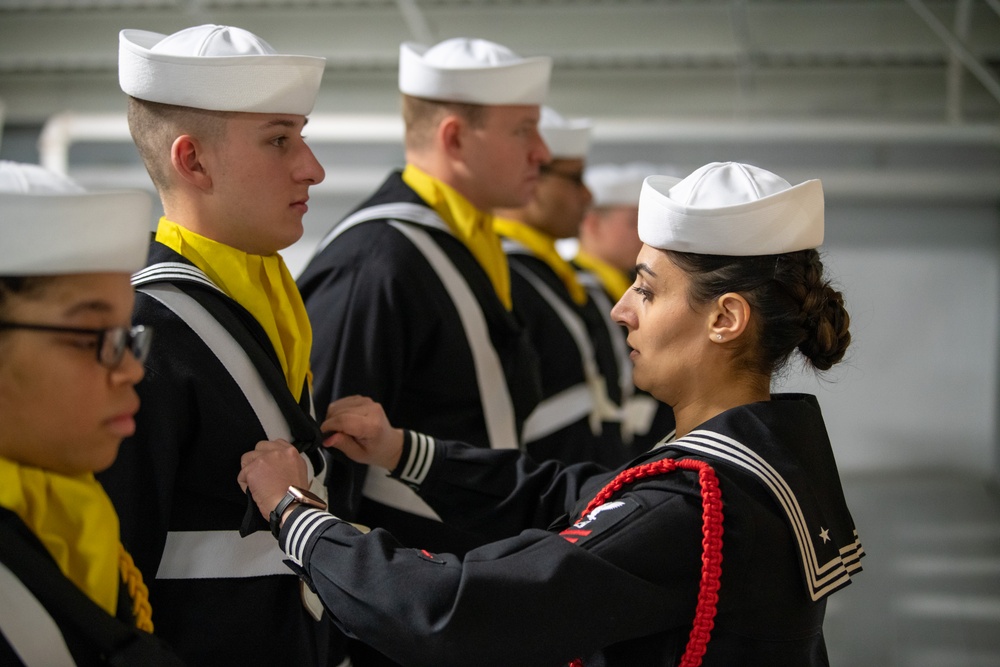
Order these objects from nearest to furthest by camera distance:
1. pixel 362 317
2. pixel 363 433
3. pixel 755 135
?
pixel 363 433
pixel 362 317
pixel 755 135

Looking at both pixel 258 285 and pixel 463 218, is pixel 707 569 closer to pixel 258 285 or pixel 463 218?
pixel 258 285

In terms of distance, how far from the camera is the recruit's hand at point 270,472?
1687mm

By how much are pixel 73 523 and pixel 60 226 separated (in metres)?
0.35

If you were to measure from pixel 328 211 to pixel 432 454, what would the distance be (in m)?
6.91

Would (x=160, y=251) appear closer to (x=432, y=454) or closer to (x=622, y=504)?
(x=432, y=454)

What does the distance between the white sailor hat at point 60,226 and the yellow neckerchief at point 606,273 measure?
4.19m

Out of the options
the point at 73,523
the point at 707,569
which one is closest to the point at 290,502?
the point at 73,523

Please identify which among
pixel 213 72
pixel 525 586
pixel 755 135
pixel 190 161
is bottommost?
pixel 755 135

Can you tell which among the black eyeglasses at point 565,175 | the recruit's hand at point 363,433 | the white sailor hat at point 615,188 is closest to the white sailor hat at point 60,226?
the recruit's hand at point 363,433

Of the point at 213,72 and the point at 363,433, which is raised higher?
the point at 213,72

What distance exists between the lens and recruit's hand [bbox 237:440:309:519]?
1687 millimetres

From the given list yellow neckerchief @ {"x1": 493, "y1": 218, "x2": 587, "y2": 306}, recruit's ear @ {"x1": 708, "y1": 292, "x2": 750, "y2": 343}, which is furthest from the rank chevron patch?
yellow neckerchief @ {"x1": 493, "y1": 218, "x2": 587, "y2": 306}

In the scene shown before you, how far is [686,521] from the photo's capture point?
5.10 feet

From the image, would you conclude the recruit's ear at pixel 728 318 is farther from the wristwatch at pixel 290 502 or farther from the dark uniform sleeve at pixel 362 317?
the dark uniform sleeve at pixel 362 317
